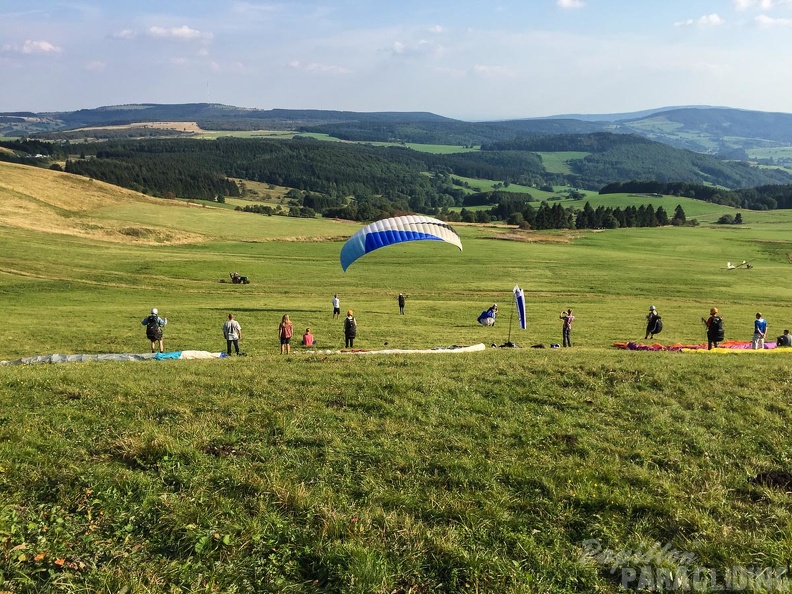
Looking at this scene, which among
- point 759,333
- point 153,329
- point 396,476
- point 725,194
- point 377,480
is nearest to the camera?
point 377,480

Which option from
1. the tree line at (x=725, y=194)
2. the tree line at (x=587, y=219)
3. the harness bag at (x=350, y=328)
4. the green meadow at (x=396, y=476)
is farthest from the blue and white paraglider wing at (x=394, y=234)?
the tree line at (x=725, y=194)

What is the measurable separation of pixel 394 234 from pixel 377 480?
1677 cm

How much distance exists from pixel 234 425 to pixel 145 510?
115 inches

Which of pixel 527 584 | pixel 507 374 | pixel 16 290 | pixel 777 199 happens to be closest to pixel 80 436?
pixel 527 584

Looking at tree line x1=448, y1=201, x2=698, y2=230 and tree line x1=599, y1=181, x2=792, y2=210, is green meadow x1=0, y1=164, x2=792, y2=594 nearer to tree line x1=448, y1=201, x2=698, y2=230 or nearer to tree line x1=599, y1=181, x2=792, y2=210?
tree line x1=448, y1=201, x2=698, y2=230

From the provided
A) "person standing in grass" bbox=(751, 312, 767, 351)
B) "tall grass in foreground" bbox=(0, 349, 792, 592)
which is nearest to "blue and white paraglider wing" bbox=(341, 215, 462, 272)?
"tall grass in foreground" bbox=(0, 349, 792, 592)

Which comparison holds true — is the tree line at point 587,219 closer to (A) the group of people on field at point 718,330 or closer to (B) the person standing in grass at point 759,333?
(A) the group of people on field at point 718,330

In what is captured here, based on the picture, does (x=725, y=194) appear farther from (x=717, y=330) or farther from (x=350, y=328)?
(x=350, y=328)

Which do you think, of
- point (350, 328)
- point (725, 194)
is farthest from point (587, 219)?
point (350, 328)

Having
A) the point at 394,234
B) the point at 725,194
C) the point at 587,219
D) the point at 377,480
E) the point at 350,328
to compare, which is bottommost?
the point at 350,328

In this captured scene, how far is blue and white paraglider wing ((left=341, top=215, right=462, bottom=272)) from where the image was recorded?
23.2m

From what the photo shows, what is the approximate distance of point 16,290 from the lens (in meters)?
37.3

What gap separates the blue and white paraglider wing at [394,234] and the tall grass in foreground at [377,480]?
12018 mm

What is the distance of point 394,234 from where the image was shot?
23.2 meters
